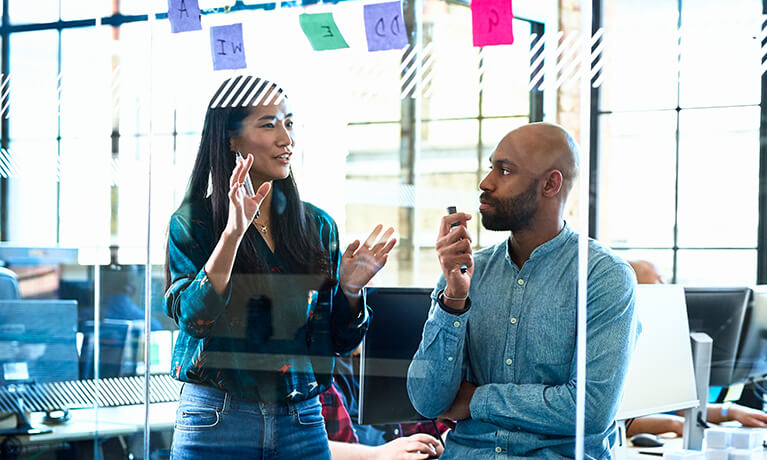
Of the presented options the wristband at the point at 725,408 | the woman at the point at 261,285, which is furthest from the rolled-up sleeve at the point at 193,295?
the wristband at the point at 725,408

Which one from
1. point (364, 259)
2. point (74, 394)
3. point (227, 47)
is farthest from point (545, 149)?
point (74, 394)

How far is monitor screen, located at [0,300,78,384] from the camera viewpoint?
123 inches

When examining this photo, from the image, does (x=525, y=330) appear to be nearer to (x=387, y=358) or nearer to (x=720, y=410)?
(x=387, y=358)

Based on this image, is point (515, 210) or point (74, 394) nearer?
point (515, 210)

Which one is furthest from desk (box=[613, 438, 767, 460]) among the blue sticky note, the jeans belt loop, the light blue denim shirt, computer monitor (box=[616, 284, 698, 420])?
the blue sticky note

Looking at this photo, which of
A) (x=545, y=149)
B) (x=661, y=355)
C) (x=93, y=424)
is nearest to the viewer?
(x=545, y=149)

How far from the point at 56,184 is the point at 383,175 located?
56.6 inches

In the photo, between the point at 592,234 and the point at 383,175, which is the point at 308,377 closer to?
the point at 383,175

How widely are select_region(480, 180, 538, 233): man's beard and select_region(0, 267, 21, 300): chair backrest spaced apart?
82.2 inches

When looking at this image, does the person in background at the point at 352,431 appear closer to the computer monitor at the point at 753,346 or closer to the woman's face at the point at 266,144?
the woman's face at the point at 266,144

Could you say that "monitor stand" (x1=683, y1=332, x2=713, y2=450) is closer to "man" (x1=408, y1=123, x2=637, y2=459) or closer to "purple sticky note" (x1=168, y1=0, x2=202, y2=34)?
"man" (x1=408, y1=123, x2=637, y2=459)

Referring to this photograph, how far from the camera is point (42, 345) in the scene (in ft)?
10.3

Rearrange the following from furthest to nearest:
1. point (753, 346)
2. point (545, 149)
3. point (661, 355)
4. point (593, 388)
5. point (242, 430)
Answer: point (753, 346), point (661, 355), point (242, 430), point (545, 149), point (593, 388)

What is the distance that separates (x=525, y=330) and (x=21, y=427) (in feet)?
7.07
